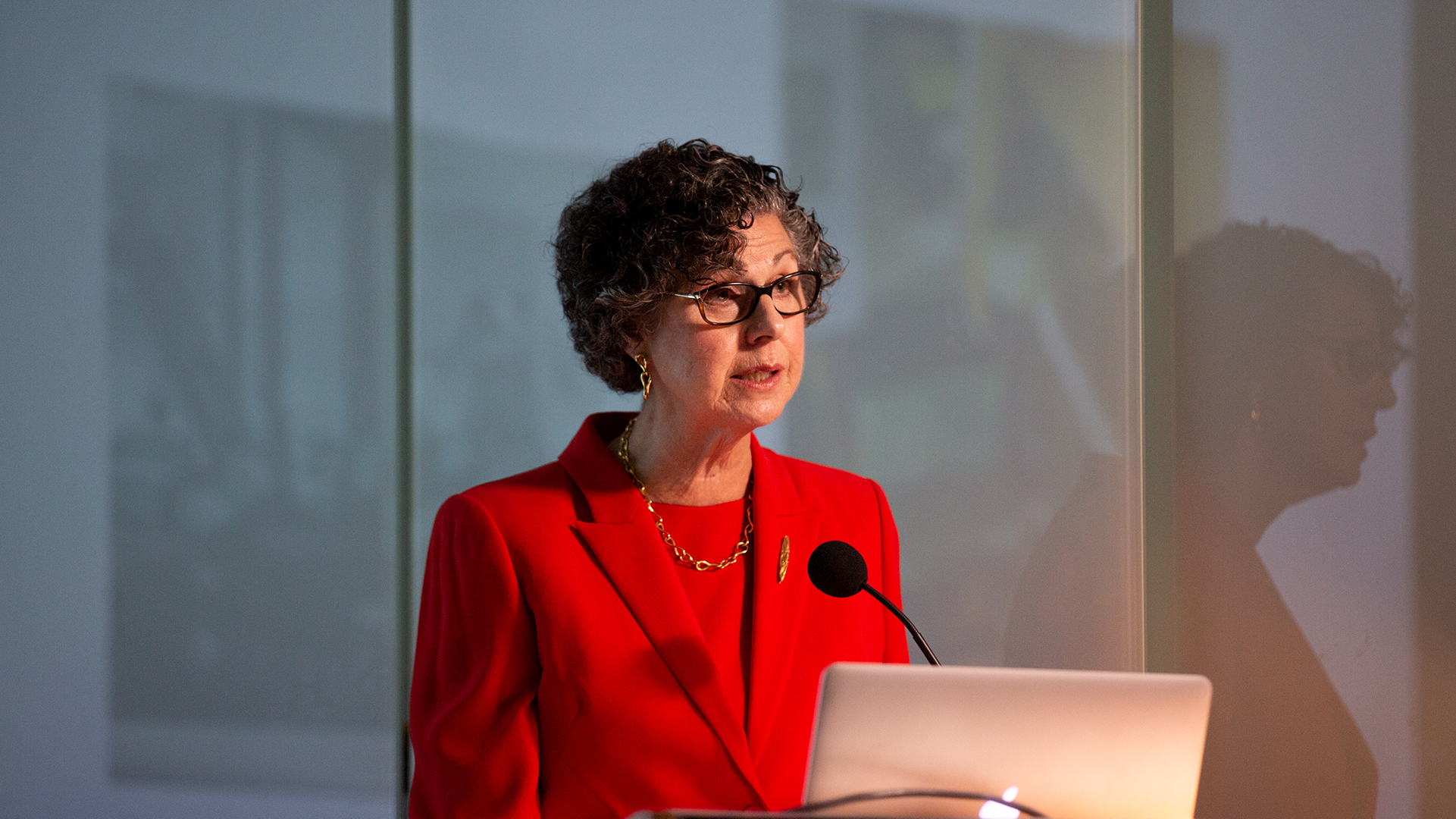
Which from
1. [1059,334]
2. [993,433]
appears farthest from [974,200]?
[993,433]

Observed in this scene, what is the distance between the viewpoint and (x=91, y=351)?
2.50m

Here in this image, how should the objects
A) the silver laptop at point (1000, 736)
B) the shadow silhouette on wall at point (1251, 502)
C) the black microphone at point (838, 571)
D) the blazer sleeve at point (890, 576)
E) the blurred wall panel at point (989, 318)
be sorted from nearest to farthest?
the silver laptop at point (1000, 736)
the black microphone at point (838, 571)
the shadow silhouette on wall at point (1251, 502)
the blazer sleeve at point (890, 576)
the blurred wall panel at point (989, 318)

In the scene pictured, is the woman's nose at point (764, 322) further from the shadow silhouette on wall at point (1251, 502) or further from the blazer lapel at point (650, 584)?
the shadow silhouette on wall at point (1251, 502)

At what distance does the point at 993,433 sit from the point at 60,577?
7.34ft

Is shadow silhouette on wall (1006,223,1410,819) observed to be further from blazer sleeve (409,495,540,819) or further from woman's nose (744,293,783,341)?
blazer sleeve (409,495,540,819)

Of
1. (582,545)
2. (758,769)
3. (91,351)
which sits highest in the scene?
(91,351)

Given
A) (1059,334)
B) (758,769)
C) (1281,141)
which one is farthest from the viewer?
(1059,334)

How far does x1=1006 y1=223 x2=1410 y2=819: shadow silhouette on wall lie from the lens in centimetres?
180

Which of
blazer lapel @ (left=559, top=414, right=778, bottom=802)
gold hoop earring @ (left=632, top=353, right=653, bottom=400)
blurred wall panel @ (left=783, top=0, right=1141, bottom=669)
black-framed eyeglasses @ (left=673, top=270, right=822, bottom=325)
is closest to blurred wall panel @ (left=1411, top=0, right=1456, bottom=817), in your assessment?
blurred wall panel @ (left=783, top=0, right=1141, bottom=669)

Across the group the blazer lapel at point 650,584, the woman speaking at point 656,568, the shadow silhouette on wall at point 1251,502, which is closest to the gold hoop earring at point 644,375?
the woman speaking at point 656,568

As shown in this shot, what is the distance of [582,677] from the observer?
5.28 ft

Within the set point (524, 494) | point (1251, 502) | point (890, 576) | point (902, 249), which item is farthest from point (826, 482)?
point (1251, 502)

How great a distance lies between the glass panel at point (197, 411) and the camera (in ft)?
8.04

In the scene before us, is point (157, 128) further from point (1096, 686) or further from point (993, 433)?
point (1096, 686)
